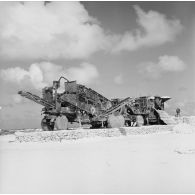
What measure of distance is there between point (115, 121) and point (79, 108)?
3625mm

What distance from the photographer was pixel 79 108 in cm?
2280

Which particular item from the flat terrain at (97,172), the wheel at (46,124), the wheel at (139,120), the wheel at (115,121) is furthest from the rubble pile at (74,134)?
the flat terrain at (97,172)

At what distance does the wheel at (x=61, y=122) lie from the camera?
21.5 metres

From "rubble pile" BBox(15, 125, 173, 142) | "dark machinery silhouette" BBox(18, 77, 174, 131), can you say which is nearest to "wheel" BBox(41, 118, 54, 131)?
"dark machinery silhouette" BBox(18, 77, 174, 131)

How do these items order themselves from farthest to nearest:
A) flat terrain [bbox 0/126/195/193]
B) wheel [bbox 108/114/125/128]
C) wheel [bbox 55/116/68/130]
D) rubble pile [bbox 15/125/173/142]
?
1. wheel [bbox 108/114/125/128]
2. wheel [bbox 55/116/68/130]
3. rubble pile [bbox 15/125/173/142]
4. flat terrain [bbox 0/126/195/193]

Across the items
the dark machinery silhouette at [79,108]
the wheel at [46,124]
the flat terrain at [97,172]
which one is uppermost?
the dark machinery silhouette at [79,108]

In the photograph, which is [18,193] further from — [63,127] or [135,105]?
[135,105]

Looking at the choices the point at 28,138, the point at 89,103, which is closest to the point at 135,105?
the point at 89,103

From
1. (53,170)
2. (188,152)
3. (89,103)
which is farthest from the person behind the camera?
(89,103)

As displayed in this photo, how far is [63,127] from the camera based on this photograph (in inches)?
852

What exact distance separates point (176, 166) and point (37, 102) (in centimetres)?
1350

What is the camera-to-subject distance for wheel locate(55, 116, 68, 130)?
70.5 ft

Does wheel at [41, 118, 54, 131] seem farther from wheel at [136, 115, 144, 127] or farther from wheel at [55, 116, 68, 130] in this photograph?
wheel at [136, 115, 144, 127]

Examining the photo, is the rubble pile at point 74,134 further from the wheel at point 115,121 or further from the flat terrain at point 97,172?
the flat terrain at point 97,172
